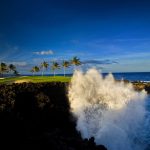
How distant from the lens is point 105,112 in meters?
31.6

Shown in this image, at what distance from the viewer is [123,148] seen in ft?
73.4

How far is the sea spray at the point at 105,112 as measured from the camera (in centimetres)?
2397

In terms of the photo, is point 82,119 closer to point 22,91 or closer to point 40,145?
point 22,91

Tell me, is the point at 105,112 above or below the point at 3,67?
below

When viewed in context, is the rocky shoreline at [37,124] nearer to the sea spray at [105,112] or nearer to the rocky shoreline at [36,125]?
the rocky shoreline at [36,125]

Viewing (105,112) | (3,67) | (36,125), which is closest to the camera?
(36,125)

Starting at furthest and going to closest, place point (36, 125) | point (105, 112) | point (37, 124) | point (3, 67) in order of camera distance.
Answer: point (3, 67), point (105, 112), point (37, 124), point (36, 125)

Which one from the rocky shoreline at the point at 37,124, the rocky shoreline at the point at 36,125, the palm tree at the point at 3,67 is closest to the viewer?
the rocky shoreline at the point at 36,125

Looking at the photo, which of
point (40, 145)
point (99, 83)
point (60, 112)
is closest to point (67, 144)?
point (40, 145)

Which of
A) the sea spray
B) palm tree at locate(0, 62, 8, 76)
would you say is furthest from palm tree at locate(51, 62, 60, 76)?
the sea spray

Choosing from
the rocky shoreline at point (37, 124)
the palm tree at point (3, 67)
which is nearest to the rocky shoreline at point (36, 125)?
the rocky shoreline at point (37, 124)

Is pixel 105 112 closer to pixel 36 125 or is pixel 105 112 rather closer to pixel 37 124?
pixel 37 124

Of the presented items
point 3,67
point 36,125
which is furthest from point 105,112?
point 3,67

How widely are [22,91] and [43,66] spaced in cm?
9590
